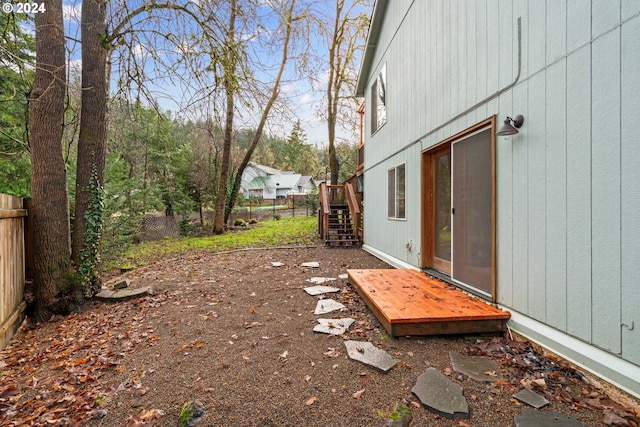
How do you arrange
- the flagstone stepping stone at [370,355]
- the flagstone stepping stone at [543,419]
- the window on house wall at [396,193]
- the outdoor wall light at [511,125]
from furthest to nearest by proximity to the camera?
the window on house wall at [396,193]
the outdoor wall light at [511,125]
the flagstone stepping stone at [370,355]
the flagstone stepping stone at [543,419]

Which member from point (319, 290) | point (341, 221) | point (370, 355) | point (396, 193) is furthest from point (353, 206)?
point (370, 355)

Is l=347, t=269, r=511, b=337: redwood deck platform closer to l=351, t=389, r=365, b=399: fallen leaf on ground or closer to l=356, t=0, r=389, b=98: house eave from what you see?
l=351, t=389, r=365, b=399: fallen leaf on ground

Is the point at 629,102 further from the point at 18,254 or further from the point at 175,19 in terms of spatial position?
the point at 18,254

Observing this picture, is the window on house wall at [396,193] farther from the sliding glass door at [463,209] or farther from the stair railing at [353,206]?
the stair railing at [353,206]

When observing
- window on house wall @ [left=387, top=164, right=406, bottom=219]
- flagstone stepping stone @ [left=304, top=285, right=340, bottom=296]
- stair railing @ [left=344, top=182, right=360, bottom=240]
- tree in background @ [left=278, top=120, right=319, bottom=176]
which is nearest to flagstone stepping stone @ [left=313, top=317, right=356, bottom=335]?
flagstone stepping stone @ [left=304, top=285, right=340, bottom=296]

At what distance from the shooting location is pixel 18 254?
381 centimetres

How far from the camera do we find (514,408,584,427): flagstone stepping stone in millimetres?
1769

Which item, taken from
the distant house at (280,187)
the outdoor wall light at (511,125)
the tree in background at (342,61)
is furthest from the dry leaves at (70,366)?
the distant house at (280,187)

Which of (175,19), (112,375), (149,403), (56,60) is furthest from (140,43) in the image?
(149,403)

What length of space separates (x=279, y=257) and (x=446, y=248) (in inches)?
177

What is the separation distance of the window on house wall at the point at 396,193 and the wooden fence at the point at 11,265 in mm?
5739

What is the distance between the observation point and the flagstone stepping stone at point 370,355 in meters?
2.47

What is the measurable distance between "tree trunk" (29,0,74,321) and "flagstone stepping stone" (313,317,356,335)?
3548 millimetres

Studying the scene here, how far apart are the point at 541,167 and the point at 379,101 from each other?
597 cm
